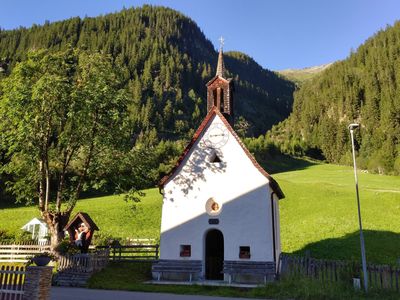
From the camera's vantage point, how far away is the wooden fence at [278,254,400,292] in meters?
16.5

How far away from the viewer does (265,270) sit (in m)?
19.8

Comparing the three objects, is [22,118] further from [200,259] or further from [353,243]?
[353,243]

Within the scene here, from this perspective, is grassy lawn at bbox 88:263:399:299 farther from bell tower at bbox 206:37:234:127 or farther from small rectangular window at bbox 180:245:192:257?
bell tower at bbox 206:37:234:127

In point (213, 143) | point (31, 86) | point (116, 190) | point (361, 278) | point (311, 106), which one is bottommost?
point (361, 278)

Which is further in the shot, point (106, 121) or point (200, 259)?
point (106, 121)

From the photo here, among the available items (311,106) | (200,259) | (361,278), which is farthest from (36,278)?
(311,106)

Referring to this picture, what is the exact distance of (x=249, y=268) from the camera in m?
20.0

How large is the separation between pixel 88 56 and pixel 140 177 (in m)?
9.04

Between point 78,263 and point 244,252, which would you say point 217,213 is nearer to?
point 244,252

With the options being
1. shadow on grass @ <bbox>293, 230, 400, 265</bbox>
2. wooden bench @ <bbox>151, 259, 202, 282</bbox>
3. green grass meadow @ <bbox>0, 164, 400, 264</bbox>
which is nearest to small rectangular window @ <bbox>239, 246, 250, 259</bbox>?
wooden bench @ <bbox>151, 259, 202, 282</bbox>

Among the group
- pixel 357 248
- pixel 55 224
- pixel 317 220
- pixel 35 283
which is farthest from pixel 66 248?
pixel 317 220

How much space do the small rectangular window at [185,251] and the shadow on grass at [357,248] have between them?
11.7 metres

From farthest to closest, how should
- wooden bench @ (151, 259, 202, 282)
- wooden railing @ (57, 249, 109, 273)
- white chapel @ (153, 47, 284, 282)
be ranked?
wooden bench @ (151, 259, 202, 282) < white chapel @ (153, 47, 284, 282) < wooden railing @ (57, 249, 109, 273)

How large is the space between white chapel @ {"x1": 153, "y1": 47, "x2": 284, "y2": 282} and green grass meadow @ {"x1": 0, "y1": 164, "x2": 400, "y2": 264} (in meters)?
4.90
